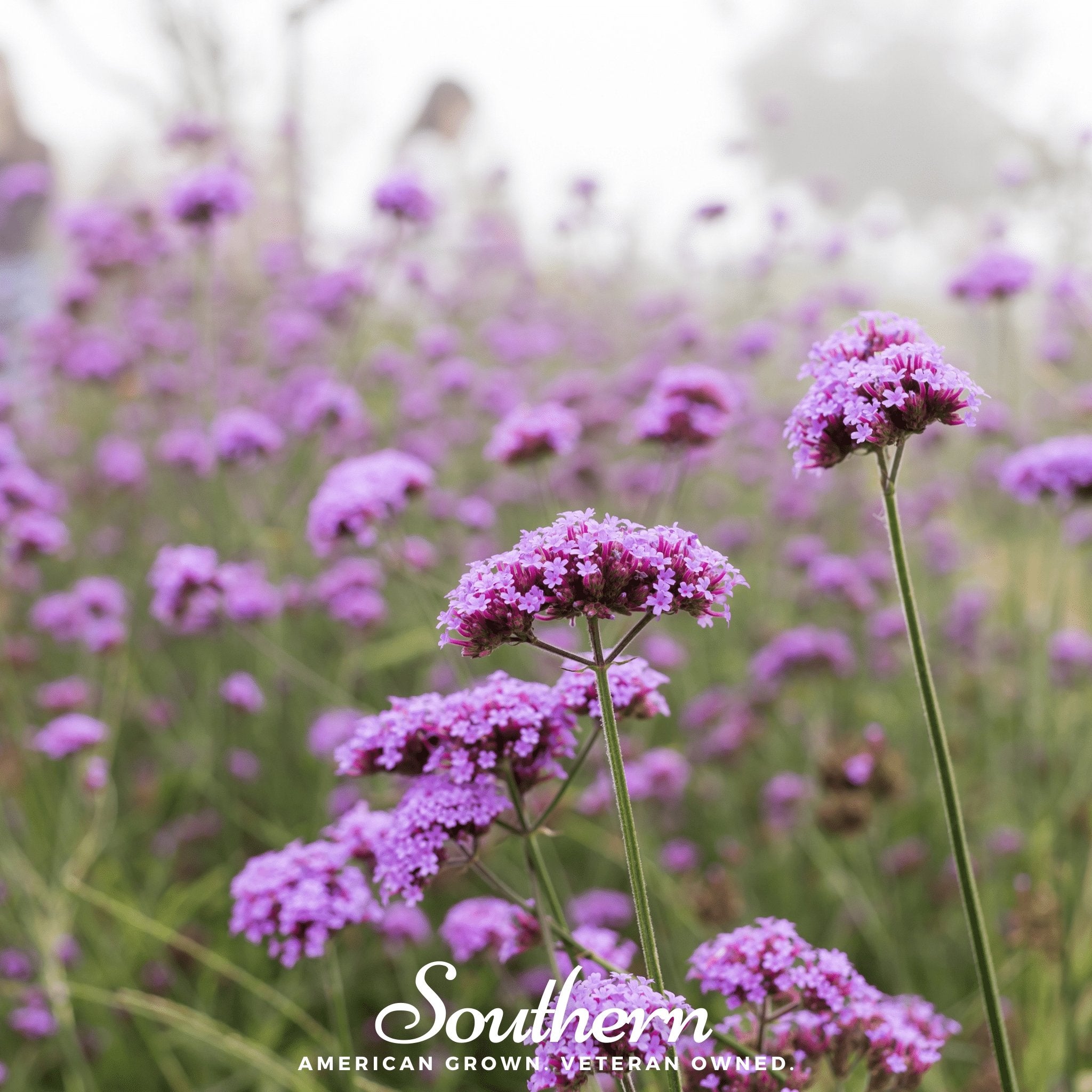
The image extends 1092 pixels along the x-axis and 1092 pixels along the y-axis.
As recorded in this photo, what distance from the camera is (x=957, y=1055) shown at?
2.35 meters

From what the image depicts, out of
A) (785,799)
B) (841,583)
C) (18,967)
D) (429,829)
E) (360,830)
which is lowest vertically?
(429,829)

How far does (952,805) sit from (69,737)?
8.24 feet

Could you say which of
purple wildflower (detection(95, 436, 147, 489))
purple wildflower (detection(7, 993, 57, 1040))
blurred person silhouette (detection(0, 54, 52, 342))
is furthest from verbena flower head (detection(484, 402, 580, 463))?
blurred person silhouette (detection(0, 54, 52, 342))

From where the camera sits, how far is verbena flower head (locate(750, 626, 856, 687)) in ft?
10.3

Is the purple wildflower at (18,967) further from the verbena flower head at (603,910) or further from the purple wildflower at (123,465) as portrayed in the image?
the purple wildflower at (123,465)

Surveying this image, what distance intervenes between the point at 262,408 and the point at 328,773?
284 cm

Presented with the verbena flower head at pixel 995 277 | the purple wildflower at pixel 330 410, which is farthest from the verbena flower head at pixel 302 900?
the verbena flower head at pixel 995 277

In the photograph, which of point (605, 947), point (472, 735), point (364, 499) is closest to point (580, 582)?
point (472, 735)

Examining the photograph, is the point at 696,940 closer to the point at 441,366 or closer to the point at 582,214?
the point at 441,366

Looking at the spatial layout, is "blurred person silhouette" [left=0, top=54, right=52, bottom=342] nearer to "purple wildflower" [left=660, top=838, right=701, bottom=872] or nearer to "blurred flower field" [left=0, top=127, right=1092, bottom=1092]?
"blurred flower field" [left=0, top=127, right=1092, bottom=1092]

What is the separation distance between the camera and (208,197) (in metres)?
3.29

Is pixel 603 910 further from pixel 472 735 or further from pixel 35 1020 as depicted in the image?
pixel 472 735

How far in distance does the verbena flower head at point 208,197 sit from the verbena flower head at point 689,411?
5.82ft

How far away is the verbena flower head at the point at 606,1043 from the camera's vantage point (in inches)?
34.9
